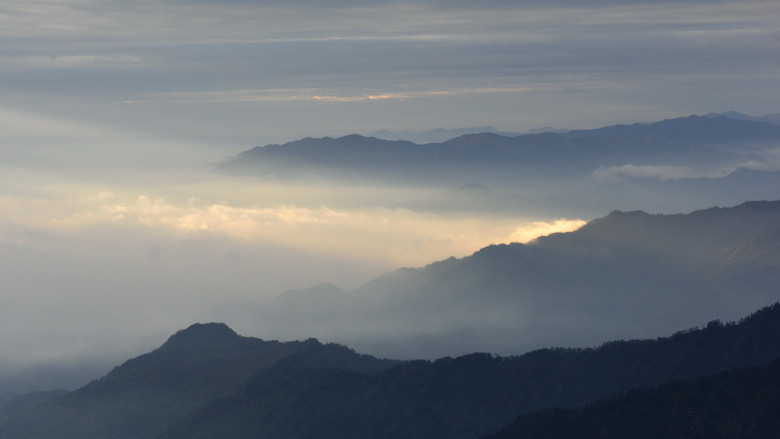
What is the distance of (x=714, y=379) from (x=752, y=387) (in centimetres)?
1114

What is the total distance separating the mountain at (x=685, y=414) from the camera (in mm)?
164625

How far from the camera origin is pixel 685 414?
176 metres

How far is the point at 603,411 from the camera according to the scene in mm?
193875

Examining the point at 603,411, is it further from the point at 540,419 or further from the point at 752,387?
the point at 752,387

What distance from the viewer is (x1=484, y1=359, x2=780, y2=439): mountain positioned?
16462 centimetres

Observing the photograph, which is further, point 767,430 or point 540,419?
point 540,419

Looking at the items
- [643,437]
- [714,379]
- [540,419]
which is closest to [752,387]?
[714,379]

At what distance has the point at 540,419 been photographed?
19838 centimetres

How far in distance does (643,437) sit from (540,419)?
92.9 feet

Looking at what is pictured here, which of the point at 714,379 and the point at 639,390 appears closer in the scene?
the point at 714,379

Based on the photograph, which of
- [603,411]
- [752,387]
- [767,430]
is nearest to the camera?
[767,430]

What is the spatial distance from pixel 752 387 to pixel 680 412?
48.9ft

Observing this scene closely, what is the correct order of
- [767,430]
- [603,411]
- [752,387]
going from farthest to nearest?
[603,411] → [752,387] → [767,430]

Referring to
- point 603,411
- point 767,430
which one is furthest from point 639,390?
point 767,430
